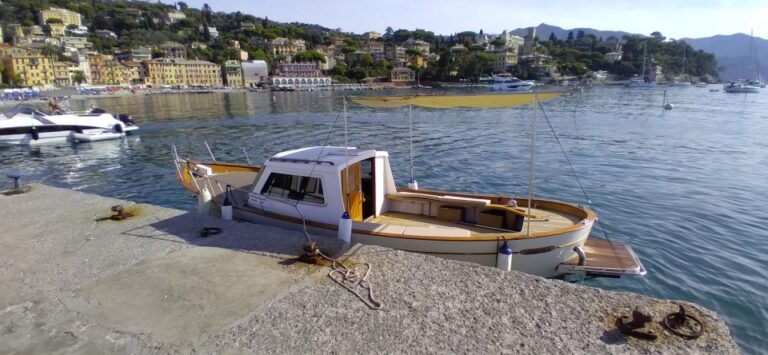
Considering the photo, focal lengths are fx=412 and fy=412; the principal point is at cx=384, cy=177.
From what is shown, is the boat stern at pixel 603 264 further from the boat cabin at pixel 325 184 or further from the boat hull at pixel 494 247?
the boat cabin at pixel 325 184

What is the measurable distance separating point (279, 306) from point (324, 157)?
448 cm

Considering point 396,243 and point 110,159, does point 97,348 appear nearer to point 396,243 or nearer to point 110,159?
point 396,243

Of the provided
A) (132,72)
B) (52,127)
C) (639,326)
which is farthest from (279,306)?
(132,72)

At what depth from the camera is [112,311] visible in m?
5.80

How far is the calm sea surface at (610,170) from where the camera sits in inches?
403

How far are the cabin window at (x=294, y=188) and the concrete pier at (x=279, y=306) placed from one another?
4.96 ft

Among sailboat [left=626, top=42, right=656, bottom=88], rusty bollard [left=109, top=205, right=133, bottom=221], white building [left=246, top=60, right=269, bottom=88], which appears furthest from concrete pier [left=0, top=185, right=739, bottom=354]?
white building [left=246, top=60, right=269, bottom=88]

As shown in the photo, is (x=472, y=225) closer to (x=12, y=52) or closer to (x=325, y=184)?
(x=325, y=184)

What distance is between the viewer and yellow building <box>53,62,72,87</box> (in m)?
134

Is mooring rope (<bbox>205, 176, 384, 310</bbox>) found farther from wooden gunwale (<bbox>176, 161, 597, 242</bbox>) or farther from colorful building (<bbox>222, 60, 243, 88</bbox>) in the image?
colorful building (<bbox>222, 60, 243, 88</bbox>)

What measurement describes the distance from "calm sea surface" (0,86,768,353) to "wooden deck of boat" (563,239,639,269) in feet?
2.82

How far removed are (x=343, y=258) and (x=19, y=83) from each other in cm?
16287

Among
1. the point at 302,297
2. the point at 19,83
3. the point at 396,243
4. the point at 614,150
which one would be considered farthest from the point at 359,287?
the point at 19,83

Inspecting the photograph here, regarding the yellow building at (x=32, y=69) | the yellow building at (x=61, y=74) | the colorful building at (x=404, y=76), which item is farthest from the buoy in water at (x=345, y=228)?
the colorful building at (x=404, y=76)
